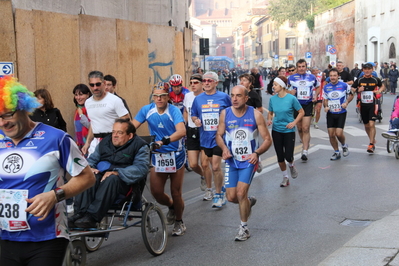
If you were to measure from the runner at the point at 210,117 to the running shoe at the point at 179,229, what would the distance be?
148 cm

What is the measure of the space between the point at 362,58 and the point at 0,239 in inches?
2035

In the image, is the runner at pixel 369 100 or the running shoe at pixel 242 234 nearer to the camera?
the running shoe at pixel 242 234

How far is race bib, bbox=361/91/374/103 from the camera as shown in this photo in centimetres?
1408

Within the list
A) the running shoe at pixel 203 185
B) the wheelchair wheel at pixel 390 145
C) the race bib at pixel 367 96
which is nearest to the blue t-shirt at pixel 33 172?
the running shoe at pixel 203 185

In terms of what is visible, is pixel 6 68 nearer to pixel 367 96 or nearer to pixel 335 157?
pixel 335 157

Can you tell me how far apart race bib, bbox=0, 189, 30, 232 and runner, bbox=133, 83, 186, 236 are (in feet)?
12.0

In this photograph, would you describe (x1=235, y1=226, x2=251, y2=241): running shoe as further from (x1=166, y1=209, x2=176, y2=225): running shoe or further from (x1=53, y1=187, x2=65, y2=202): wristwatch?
(x1=53, y1=187, x2=65, y2=202): wristwatch

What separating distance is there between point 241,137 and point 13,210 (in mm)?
4033

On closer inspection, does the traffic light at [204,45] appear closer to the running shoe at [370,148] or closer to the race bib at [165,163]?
the running shoe at [370,148]

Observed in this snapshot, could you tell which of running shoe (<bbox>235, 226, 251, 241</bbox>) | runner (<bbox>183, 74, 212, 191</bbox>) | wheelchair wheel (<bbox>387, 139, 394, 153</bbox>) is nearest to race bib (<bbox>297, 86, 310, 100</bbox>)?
wheelchair wheel (<bbox>387, 139, 394, 153</bbox>)

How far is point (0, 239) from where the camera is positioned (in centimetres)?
389

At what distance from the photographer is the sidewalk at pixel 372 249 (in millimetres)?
5797

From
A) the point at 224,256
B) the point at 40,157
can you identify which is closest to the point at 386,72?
the point at 224,256

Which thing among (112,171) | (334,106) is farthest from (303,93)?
(112,171)
